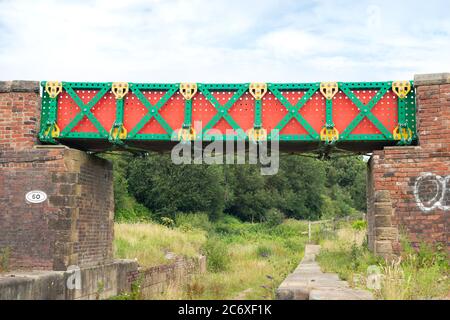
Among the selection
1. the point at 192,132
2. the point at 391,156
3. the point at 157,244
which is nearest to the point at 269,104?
the point at 192,132

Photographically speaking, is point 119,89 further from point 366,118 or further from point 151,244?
point 151,244

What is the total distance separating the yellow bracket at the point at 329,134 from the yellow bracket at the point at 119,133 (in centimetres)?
424

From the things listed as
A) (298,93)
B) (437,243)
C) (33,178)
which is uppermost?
(298,93)

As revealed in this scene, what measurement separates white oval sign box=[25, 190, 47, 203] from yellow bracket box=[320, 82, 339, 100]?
20.5 feet

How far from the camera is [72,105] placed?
11570mm

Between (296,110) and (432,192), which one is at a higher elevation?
(296,110)

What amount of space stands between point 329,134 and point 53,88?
607 centimetres

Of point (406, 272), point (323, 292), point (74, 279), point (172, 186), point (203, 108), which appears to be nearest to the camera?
point (323, 292)

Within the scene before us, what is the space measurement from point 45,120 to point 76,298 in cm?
390

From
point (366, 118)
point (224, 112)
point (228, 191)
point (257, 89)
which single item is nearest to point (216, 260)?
point (224, 112)

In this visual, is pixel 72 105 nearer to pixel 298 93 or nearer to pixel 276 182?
pixel 298 93

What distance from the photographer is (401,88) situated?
11.2m

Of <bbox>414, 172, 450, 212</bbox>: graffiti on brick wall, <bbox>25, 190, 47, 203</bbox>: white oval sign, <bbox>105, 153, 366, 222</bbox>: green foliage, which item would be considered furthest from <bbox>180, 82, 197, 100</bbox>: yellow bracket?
<bbox>105, 153, 366, 222</bbox>: green foliage

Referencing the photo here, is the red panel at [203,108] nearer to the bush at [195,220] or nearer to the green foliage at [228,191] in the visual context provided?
the green foliage at [228,191]
